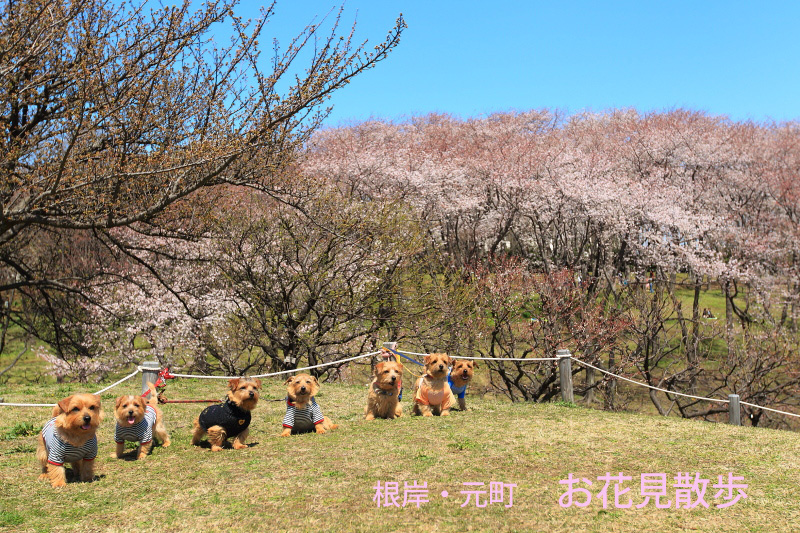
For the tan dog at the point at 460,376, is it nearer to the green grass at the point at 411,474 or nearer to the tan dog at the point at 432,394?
the tan dog at the point at 432,394

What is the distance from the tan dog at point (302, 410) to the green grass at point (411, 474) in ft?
0.68

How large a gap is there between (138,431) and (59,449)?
0.97 meters

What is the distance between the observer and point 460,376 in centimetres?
888

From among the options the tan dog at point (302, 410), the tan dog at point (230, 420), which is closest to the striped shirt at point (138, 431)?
the tan dog at point (230, 420)

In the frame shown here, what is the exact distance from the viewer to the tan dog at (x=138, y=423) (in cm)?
662

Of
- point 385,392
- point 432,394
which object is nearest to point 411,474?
point 385,392

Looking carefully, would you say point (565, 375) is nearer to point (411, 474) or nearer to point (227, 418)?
point (411, 474)

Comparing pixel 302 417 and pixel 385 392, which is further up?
pixel 385 392

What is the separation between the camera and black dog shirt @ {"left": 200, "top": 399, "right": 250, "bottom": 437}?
736 centimetres

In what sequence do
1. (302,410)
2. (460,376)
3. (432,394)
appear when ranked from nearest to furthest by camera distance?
(302,410) → (460,376) → (432,394)

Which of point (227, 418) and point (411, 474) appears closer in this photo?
point (411, 474)

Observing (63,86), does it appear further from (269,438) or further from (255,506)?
(255,506)

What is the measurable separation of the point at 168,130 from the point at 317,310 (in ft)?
20.2

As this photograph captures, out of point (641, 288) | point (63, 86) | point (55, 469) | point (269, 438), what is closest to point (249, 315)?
point (63, 86)
